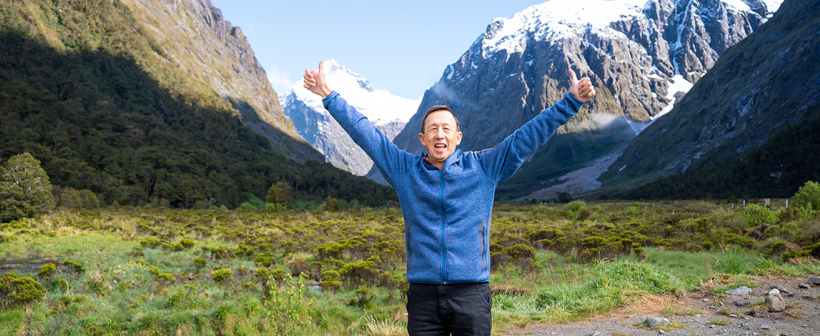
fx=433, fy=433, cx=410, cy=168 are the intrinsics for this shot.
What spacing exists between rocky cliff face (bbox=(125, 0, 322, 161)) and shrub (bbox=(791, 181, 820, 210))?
90.4 metres

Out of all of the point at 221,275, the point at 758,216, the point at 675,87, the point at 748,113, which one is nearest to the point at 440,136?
the point at 221,275

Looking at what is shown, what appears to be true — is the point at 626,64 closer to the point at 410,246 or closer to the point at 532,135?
the point at 532,135

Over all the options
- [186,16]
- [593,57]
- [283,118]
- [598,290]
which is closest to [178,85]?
[186,16]

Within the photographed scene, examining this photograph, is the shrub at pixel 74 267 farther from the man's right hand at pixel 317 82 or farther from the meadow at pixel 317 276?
the man's right hand at pixel 317 82

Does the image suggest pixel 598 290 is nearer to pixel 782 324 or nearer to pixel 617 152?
pixel 782 324

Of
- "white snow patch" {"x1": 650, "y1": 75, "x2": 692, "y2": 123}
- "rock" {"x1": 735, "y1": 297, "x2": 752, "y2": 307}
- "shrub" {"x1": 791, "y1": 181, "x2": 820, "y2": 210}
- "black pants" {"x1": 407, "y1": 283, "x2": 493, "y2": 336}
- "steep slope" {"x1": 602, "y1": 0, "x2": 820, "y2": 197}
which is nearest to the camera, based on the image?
"black pants" {"x1": 407, "y1": 283, "x2": 493, "y2": 336}

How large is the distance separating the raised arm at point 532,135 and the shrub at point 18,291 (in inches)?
361

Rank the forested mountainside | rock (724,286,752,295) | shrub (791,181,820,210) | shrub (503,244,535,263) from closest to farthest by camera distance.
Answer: rock (724,286,752,295) → shrub (503,244,535,263) → shrub (791,181,820,210) → the forested mountainside

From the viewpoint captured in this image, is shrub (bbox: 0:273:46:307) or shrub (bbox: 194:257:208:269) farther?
shrub (bbox: 194:257:208:269)

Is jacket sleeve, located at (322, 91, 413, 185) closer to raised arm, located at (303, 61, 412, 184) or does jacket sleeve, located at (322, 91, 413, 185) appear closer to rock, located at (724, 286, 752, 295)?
raised arm, located at (303, 61, 412, 184)

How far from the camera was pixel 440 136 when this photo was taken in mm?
2477

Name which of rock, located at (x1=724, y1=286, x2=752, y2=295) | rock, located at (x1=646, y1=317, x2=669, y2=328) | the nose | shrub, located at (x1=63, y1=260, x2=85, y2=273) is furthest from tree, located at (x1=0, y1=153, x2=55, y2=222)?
rock, located at (x1=724, y1=286, x2=752, y2=295)

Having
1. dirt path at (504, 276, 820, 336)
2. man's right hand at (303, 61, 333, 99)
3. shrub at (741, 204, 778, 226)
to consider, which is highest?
man's right hand at (303, 61, 333, 99)

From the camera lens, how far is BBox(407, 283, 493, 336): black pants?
230 centimetres
